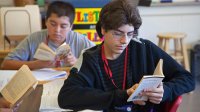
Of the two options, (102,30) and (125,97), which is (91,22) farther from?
(125,97)

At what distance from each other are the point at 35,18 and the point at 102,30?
167 centimetres

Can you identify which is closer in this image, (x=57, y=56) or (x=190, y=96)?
(x=57, y=56)

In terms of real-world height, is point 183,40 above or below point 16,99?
below

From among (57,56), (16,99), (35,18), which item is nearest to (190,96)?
(35,18)

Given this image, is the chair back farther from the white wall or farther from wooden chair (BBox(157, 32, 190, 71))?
the white wall

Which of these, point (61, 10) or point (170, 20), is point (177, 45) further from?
point (61, 10)

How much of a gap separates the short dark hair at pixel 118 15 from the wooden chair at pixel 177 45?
2.49 meters

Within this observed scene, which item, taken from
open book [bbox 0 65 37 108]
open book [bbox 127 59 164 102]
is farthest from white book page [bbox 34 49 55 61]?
open book [bbox 127 59 164 102]

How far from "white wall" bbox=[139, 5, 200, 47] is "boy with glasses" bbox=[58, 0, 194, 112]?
2648mm

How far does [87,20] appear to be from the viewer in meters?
3.12

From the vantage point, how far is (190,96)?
147 inches

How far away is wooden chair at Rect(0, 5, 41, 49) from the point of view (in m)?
3.04

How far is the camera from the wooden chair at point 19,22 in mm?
3043

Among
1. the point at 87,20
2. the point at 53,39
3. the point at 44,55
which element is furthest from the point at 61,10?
the point at 87,20
